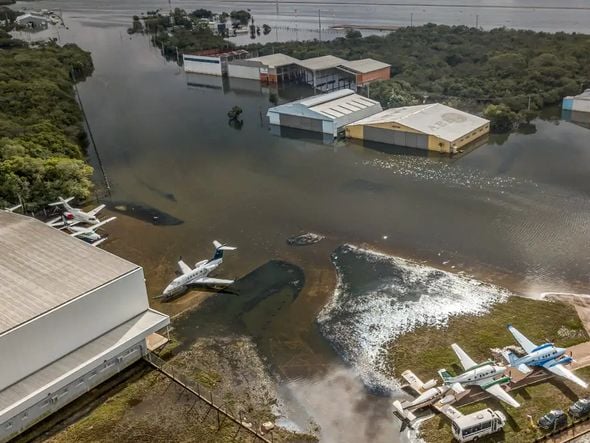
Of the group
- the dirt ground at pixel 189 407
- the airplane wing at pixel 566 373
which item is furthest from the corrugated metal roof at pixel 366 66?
the airplane wing at pixel 566 373

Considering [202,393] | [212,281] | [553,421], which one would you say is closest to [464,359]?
[553,421]

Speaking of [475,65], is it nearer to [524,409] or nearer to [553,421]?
[524,409]

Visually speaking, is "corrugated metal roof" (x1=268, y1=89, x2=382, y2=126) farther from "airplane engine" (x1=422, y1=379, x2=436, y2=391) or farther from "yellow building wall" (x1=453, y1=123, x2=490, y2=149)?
"airplane engine" (x1=422, y1=379, x2=436, y2=391)

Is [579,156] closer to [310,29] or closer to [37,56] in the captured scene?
[37,56]

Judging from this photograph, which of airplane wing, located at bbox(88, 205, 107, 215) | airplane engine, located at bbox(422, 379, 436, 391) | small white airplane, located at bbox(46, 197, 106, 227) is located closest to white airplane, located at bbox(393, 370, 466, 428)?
airplane engine, located at bbox(422, 379, 436, 391)

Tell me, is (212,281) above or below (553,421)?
above

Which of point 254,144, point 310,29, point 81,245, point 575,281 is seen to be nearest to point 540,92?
point 254,144

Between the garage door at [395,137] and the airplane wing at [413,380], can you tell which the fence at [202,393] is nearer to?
the airplane wing at [413,380]
